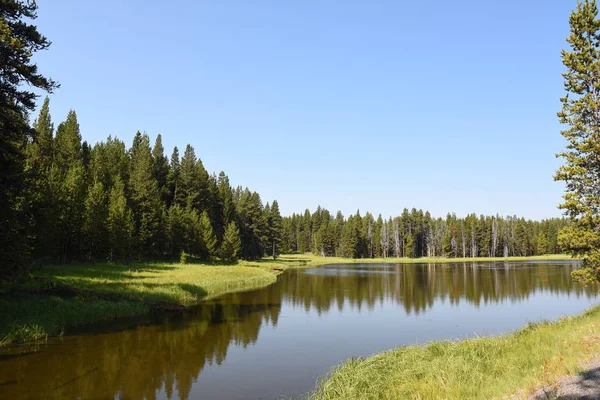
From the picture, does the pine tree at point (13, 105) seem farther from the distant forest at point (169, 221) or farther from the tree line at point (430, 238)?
the tree line at point (430, 238)

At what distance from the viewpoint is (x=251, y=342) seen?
2609 cm

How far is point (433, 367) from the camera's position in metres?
14.3

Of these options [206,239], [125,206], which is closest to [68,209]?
[125,206]

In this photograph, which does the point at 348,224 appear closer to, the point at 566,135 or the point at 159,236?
the point at 159,236

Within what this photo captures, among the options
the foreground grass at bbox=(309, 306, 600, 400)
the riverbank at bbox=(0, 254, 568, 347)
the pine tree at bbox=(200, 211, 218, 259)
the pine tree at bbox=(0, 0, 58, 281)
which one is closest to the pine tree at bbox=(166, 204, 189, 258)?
the pine tree at bbox=(200, 211, 218, 259)

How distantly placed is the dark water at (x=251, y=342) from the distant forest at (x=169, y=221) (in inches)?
368

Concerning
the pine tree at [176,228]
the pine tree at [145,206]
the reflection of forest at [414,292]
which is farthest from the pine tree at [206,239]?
the reflection of forest at [414,292]

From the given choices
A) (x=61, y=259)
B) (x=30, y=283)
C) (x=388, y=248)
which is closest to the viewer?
(x=30, y=283)

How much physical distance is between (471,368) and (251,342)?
50.8 ft

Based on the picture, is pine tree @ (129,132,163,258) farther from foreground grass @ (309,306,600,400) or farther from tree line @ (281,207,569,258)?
tree line @ (281,207,569,258)

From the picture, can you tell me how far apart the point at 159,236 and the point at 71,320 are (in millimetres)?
48816

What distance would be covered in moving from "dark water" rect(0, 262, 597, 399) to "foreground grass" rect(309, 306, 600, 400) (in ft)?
10.9

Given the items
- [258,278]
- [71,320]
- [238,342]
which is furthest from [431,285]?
[71,320]

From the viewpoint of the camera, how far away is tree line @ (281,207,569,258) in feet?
521
